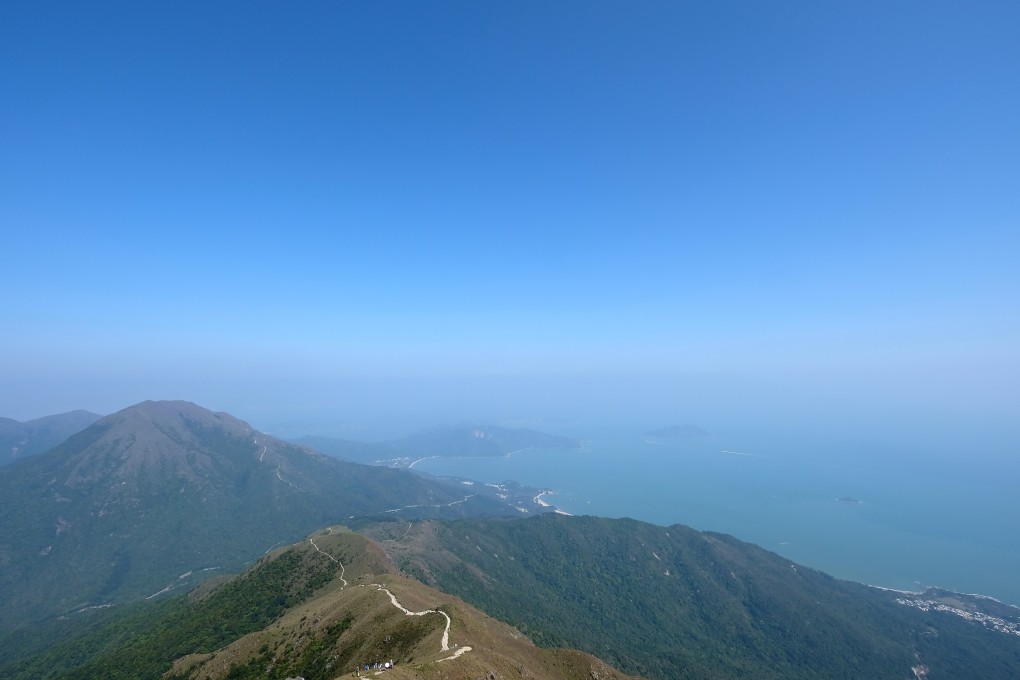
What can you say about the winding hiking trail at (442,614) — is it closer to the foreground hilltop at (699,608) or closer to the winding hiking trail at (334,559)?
the winding hiking trail at (334,559)

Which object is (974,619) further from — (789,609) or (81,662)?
(81,662)

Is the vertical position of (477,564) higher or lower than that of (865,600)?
higher

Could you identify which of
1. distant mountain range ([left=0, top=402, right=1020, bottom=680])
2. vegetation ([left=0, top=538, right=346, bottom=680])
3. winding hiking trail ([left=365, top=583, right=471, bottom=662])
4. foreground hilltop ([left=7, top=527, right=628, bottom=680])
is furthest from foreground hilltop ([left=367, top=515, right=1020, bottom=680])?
winding hiking trail ([left=365, top=583, right=471, bottom=662])

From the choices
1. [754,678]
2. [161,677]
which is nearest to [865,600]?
[754,678]

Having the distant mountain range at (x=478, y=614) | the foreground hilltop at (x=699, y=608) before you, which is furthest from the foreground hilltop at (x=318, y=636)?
the foreground hilltop at (x=699, y=608)

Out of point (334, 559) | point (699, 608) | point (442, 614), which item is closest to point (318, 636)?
point (442, 614)

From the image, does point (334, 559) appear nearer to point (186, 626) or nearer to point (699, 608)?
point (186, 626)

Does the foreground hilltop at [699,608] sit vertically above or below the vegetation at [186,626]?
below

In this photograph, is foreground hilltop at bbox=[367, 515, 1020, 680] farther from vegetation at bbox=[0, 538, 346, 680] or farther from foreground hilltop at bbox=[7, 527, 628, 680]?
foreground hilltop at bbox=[7, 527, 628, 680]
